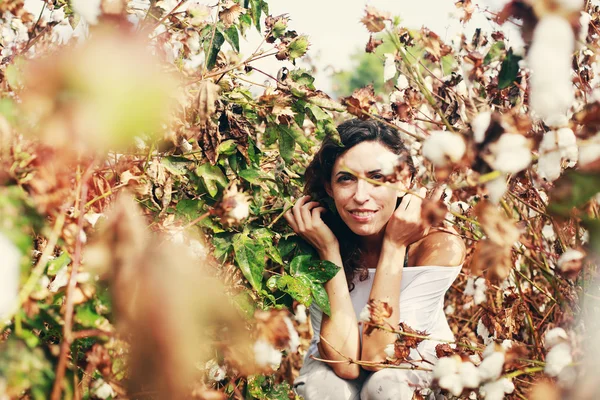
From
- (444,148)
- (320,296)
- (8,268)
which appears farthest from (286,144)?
(8,268)

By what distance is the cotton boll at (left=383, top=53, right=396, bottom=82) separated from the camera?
1.80m

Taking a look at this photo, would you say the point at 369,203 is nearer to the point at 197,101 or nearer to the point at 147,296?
the point at 197,101

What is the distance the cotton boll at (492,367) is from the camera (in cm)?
84

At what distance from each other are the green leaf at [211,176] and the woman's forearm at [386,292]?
519mm

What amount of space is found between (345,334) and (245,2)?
0.93 m

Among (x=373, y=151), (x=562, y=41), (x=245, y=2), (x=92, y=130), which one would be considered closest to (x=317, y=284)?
(x=373, y=151)

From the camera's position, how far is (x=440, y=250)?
1.72 m

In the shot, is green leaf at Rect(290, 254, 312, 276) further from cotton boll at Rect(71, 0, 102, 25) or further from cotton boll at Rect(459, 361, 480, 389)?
cotton boll at Rect(71, 0, 102, 25)

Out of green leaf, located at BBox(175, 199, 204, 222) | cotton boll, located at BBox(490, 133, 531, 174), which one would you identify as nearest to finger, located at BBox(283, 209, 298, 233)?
green leaf, located at BBox(175, 199, 204, 222)

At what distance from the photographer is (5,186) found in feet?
2.26

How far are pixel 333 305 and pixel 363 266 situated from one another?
0.27m

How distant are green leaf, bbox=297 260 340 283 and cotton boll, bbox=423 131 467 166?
29.3 inches

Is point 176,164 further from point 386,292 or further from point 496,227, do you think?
point 496,227

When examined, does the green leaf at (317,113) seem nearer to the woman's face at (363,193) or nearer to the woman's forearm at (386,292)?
the woman's face at (363,193)
